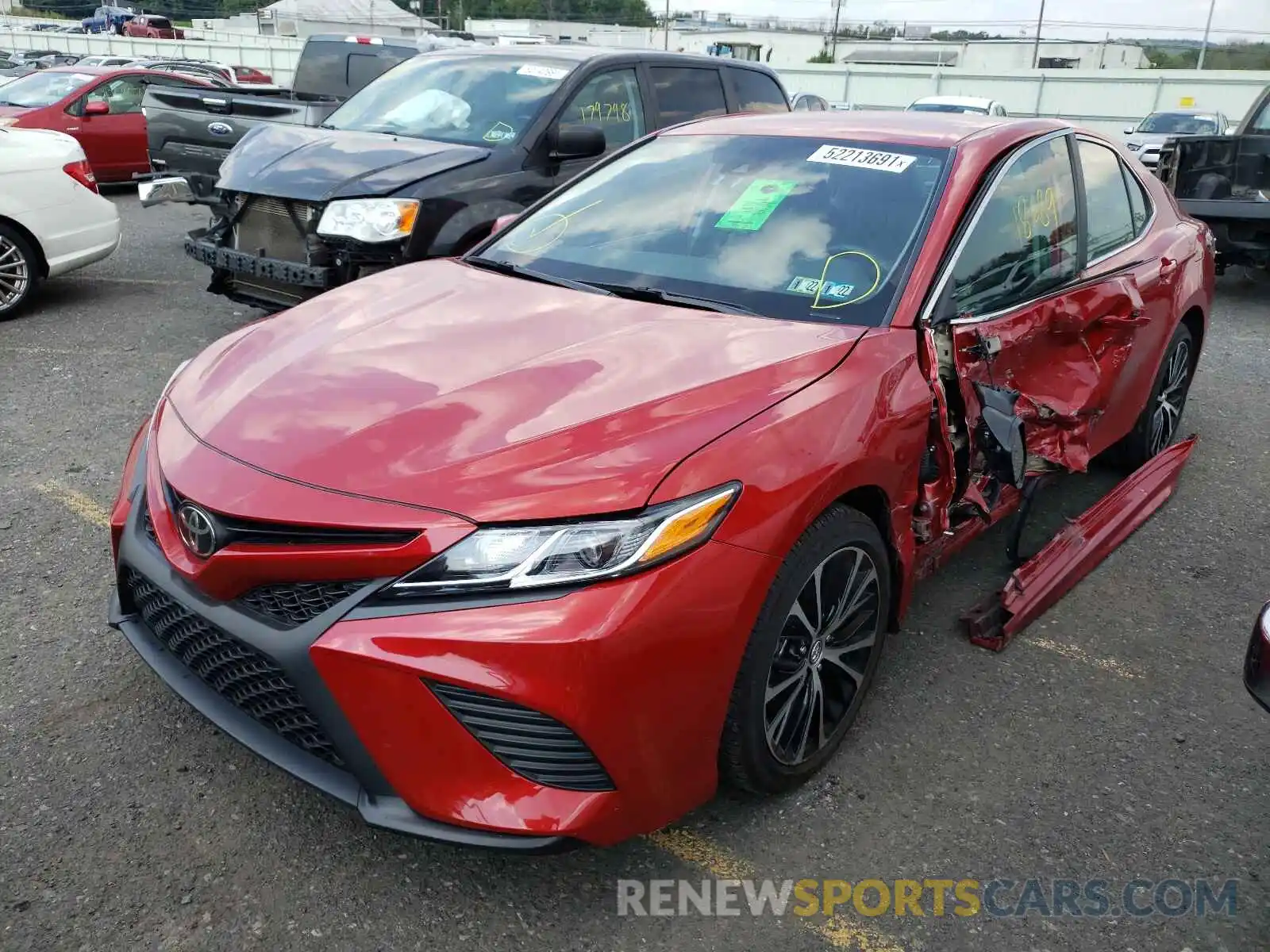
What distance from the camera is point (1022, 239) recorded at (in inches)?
132

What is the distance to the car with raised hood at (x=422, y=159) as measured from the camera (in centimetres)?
539

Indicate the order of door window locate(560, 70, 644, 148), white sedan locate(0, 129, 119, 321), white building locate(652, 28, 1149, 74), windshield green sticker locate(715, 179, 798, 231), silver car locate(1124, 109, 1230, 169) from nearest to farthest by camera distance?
windshield green sticker locate(715, 179, 798, 231) → door window locate(560, 70, 644, 148) → white sedan locate(0, 129, 119, 321) → silver car locate(1124, 109, 1230, 169) → white building locate(652, 28, 1149, 74)

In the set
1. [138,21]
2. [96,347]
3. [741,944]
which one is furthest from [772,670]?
[138,21]

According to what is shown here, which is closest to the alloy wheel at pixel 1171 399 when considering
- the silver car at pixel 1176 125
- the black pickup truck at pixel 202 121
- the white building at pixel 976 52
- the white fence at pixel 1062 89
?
the black pickup truck at pixel 202 121

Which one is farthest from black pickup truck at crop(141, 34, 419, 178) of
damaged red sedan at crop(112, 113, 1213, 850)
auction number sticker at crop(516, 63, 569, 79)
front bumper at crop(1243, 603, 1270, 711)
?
front bumper at crop(1243, 603, 1270, 711)

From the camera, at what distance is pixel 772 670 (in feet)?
7.77

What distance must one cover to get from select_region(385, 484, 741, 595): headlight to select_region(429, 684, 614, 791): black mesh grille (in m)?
0.21

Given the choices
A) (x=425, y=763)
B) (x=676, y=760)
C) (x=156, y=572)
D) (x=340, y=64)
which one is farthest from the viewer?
(x=340, y=64)

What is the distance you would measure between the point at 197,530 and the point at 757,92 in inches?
253

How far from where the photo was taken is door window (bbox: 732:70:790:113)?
7.38 meters

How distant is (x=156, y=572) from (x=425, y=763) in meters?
0.85

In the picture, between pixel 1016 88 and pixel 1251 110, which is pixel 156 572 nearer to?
pixel 1251 110

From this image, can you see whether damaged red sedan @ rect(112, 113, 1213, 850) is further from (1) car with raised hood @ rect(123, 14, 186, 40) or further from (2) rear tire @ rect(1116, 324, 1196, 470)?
(1) car with raised hood @ rect(123, 14, 186, 40)

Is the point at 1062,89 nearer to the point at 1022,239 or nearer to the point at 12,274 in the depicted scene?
the point at 12,274
